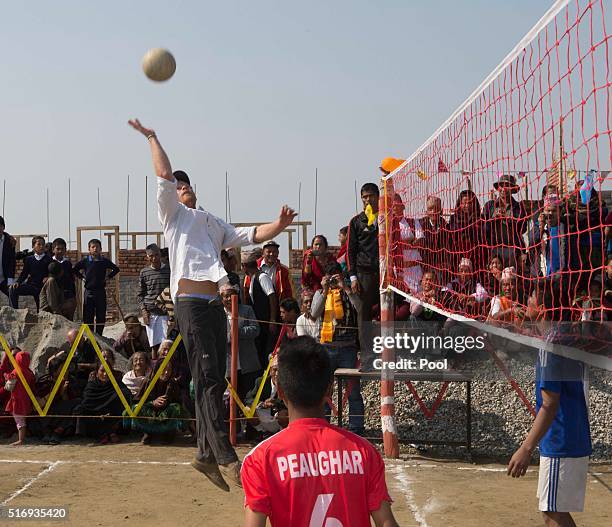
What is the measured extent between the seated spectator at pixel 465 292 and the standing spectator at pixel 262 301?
2.95 metres

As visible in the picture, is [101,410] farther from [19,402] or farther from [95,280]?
[95,280]

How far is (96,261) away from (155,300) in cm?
301

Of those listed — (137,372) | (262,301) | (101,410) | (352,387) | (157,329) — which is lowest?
(101,410)

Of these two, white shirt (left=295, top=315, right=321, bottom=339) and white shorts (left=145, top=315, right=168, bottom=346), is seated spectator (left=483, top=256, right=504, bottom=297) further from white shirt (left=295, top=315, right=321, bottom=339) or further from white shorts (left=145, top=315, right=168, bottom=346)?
white shorts (left=145, top=315, right=168, bottom=346)

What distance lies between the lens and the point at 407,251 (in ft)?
29.8

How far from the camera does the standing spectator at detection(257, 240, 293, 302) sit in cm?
1111

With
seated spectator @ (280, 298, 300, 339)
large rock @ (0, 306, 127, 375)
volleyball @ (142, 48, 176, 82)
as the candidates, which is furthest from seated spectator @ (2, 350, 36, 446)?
volleyball @ (142, 48, 176, 82)

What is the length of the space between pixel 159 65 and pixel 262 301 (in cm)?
517

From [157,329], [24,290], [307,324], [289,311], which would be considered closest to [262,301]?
[289,311]

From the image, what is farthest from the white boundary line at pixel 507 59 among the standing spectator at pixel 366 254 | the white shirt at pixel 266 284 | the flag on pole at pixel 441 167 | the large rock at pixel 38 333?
the large rock at pixel 38 333

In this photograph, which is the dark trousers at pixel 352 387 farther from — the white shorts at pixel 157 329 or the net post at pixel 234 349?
the white shorts at pixel 157 329

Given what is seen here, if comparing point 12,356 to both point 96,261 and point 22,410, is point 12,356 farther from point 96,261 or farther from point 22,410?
point 96,261

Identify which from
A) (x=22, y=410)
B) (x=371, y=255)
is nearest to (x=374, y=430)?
(x=371, y=255)

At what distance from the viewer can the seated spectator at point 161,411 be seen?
9.54 metres
